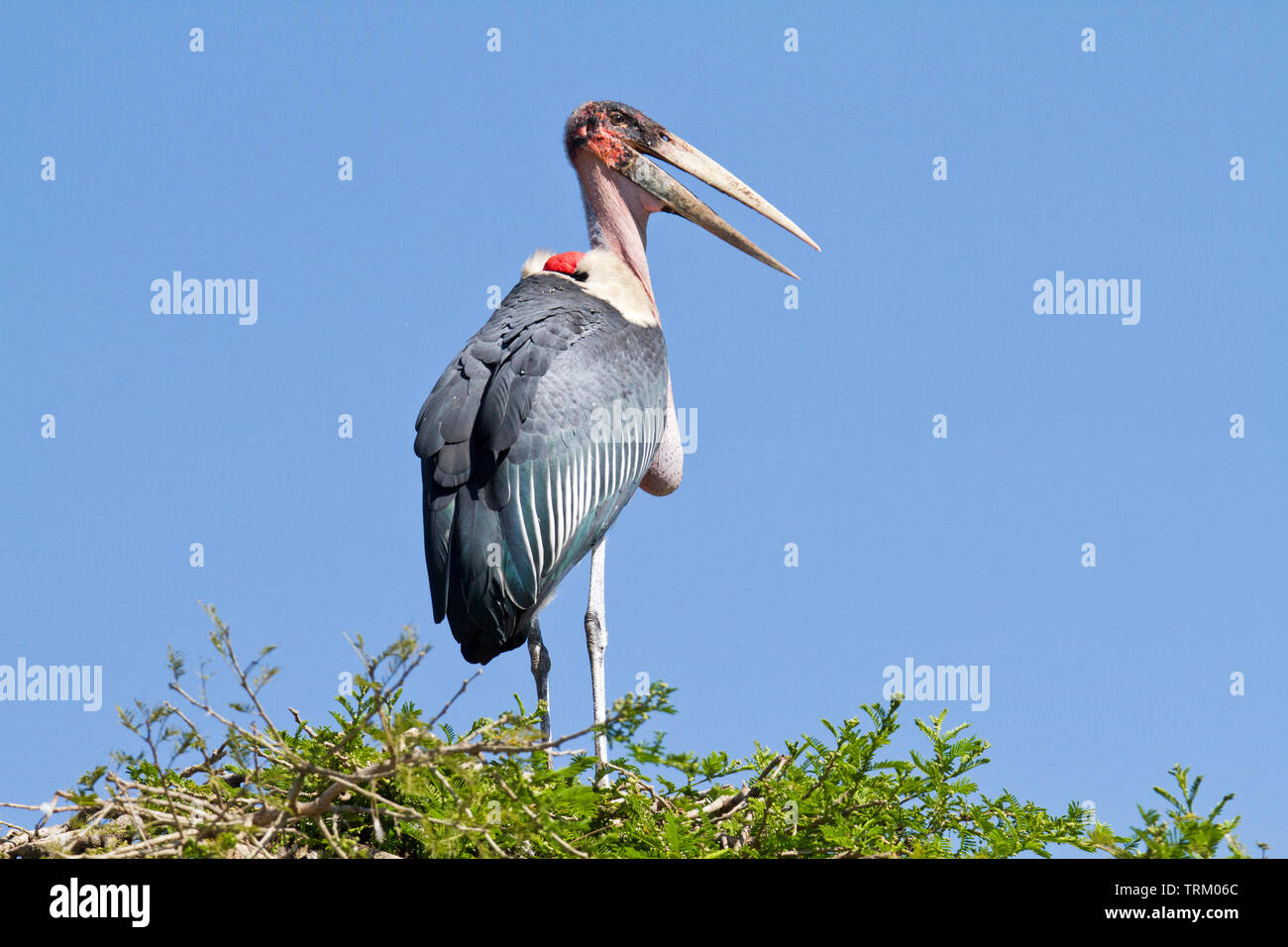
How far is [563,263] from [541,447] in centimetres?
127

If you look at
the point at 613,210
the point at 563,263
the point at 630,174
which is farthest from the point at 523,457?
the point at 630,174

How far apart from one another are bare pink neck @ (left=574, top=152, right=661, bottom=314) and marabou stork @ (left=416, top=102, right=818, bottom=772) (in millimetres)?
114

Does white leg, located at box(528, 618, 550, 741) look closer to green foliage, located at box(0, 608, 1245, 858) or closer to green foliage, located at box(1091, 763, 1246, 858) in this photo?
green foliage, located at box(0, 608, 1245, 858)

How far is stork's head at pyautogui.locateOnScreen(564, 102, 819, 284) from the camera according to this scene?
18.9ft

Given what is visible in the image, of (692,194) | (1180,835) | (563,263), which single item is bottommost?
(1180,835)

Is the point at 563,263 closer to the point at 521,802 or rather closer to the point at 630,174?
the point at 630,174

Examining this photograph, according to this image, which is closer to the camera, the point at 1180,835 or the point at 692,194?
the point at 1180,835

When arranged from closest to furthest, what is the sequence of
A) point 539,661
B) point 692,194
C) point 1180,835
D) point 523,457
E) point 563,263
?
1. point 1180,835
2. point 523,457
3. point 539,661
4. point 563,263
5. point 692,194

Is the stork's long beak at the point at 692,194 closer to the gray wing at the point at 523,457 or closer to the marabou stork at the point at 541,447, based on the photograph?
the marabou stork at the point at 541,447

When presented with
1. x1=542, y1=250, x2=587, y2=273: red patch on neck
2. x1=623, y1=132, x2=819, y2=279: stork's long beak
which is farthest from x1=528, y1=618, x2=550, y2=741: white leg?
x1=623, y1=132, x2=819, y2=279: stork's long beak

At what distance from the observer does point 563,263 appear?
5539 mm

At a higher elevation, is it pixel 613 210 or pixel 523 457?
pixel 613 210

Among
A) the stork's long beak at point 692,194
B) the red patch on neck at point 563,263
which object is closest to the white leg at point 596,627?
the red patch on neck at point 563,263
